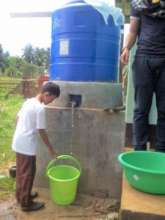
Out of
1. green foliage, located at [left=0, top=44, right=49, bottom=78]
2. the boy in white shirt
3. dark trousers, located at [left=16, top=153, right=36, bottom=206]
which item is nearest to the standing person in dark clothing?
the boy in white shirt

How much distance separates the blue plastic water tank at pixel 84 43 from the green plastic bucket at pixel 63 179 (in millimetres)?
1066

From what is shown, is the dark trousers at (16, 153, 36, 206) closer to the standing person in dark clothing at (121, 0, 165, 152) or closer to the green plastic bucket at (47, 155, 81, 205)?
the green plastic bucket at (47, 155, 81, 205)

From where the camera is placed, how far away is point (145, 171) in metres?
1.83

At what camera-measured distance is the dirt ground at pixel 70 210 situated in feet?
12.0

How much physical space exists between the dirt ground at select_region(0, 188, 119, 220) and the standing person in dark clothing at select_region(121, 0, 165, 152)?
1356 mm

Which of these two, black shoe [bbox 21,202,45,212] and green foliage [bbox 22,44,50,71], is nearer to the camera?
black shoe [bbox 21,202,45,212]

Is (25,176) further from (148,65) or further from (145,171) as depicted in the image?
(145,171)

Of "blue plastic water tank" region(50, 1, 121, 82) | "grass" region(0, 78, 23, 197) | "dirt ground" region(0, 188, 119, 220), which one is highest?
"blue plastic water tank" region(50, 1, 121, 82)

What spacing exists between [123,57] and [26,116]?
1.41 metres

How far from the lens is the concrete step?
1.75 meters

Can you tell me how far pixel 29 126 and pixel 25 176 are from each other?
0.58 m

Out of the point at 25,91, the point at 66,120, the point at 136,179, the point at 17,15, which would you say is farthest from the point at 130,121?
the point at 25,91

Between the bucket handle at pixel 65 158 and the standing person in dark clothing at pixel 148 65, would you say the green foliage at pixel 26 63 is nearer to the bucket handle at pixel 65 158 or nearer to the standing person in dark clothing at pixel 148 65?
the bucket handle at pixel 65 158

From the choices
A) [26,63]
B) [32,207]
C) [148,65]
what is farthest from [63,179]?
[26,63]
